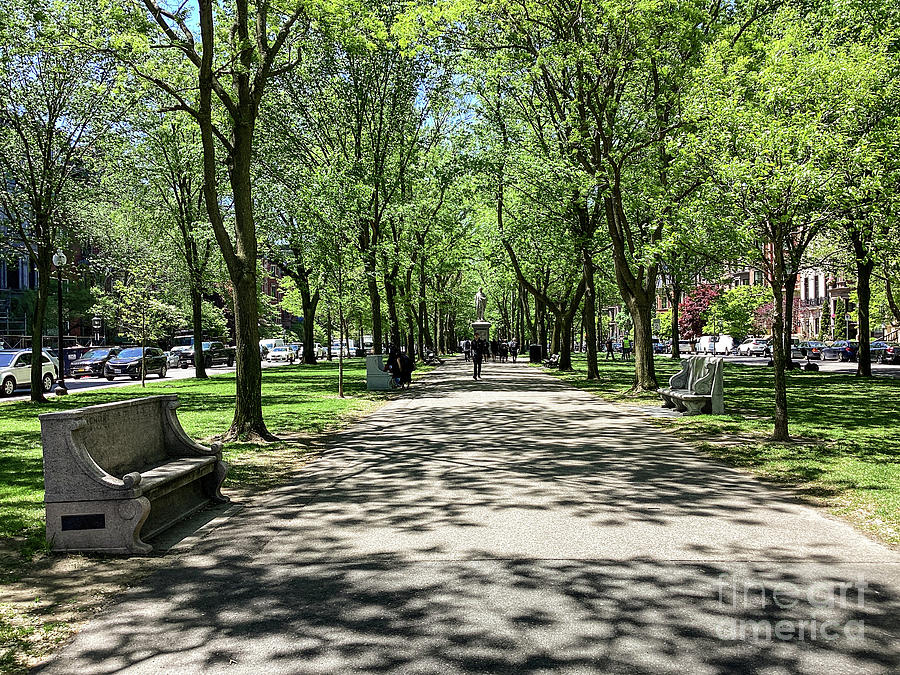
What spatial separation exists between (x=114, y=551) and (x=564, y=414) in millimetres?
11842

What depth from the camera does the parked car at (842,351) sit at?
2088 inches

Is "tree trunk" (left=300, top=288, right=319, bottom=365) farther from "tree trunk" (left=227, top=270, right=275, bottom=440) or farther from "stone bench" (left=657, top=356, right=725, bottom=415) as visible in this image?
"tree trunk" (left=227, top=270, right=275, bottom=440)

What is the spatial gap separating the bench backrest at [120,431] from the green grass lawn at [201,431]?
2.93 feet

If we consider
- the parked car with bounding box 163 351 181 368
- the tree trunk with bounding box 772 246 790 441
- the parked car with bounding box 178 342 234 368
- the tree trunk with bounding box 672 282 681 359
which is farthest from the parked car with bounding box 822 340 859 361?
the parked car with bounding box 163 351 181 368

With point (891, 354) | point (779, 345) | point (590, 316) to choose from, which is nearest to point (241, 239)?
point (779, 345)

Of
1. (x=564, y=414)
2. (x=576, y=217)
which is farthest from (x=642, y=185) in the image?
(x=576, y=217)

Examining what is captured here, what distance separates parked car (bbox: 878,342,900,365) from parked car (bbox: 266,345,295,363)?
150ft

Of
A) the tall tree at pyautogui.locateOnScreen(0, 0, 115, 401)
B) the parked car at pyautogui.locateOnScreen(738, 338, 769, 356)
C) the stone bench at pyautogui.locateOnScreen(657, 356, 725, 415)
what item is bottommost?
the parked car at pyautogui.locateOnScreen(738, 338, 769, 356)

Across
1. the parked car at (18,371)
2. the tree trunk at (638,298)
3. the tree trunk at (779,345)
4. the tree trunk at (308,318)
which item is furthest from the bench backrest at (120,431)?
the tree trunk at (308,318)

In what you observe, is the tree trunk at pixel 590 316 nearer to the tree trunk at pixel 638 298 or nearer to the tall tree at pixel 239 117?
the tree trunk at pixel 638 298

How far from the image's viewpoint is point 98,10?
43.2 feet

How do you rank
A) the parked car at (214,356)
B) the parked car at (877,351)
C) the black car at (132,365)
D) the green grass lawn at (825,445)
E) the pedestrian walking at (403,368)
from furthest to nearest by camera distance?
the parked car at (877,351) < the parked car at (214,356) < the black car at (132,365) < the pedestrian walking at (403,368) < the green grass lawn at (825,445)

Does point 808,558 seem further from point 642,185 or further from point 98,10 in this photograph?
point 642,185

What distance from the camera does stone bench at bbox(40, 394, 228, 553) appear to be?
245 inches
